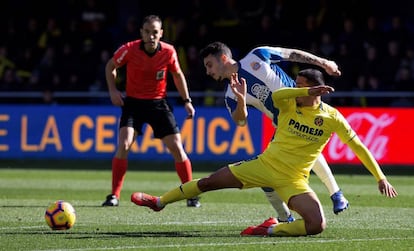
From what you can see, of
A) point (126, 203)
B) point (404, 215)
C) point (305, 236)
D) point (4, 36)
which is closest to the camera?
point (305, 236)

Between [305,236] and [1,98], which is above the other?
[305,236]

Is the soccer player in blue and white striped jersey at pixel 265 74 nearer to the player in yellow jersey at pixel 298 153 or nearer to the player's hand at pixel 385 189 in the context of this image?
Result: the player in yellow jersey at pixel 298 153

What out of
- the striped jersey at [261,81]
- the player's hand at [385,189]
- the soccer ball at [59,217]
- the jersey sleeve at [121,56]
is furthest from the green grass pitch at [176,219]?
the jersey sleeve at [121,56]

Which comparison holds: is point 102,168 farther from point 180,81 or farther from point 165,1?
point 165,1

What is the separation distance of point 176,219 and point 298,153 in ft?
7.32

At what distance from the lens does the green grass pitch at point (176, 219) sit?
9.43m

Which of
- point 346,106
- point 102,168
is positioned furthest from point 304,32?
point 102,168

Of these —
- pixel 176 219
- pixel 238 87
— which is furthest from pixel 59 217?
pixel 238 87

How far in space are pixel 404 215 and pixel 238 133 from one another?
939 cm

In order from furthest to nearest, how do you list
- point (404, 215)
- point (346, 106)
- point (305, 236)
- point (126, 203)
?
point (346, 106), point (126, 203), point (404, 215), point (305, 236)

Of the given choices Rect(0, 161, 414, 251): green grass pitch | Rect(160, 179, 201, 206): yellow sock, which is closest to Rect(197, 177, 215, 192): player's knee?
Rect(160, 179, 201, 206): yellow sock

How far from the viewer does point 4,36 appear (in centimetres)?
2789

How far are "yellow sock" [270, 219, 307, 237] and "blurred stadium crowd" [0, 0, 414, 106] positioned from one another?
12.5 metres

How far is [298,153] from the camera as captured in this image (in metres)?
10.0
